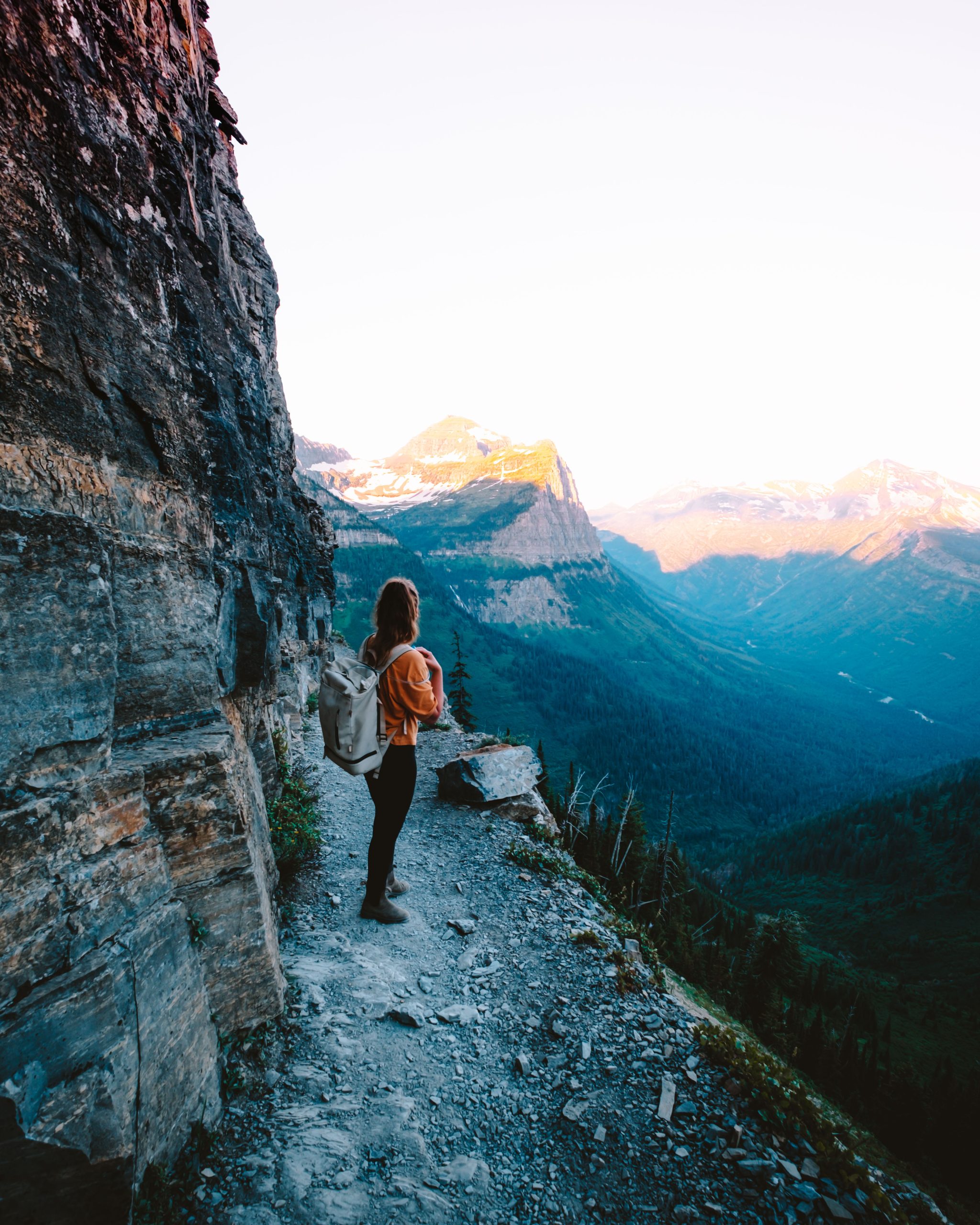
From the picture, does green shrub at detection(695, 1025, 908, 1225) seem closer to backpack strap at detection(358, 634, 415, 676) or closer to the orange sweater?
the orange sweater

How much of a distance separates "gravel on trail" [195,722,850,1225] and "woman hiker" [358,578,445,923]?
1993mm

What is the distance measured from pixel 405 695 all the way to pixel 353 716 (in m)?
0.75

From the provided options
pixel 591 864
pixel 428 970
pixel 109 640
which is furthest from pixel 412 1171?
pixel 591 864

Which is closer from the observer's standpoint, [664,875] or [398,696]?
[398,696]

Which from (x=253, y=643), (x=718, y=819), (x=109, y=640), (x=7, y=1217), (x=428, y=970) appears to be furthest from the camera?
(x=718, y=819)

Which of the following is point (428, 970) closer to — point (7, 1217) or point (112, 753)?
point (7, 1217)

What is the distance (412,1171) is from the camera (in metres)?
4.99

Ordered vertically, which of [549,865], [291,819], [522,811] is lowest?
[522,811]

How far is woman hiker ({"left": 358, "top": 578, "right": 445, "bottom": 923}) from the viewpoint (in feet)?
22.4

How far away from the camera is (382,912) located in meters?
8.28

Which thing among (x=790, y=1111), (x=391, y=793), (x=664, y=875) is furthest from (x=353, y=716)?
(x=664, y=875)

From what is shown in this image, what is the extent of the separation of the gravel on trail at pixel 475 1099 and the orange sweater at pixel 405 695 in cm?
344

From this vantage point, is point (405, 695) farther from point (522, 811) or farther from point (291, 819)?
point (522, 811)

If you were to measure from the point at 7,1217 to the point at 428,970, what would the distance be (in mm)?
4964
